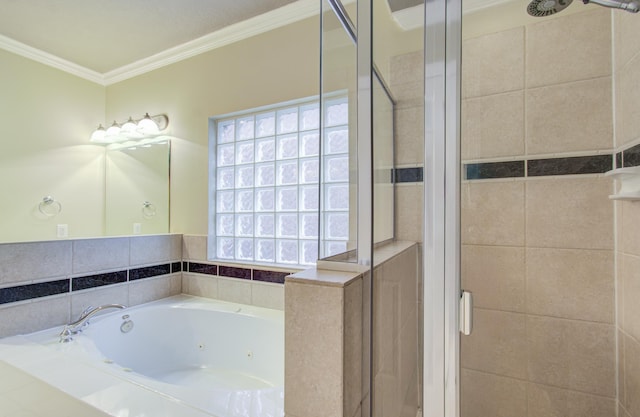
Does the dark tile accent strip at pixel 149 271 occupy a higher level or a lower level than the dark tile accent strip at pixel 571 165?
lower

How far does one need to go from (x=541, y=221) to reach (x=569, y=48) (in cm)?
69

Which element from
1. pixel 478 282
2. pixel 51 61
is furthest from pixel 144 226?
pixel 478 282

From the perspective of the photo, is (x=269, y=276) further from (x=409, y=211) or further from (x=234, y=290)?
(x=409, y=211)

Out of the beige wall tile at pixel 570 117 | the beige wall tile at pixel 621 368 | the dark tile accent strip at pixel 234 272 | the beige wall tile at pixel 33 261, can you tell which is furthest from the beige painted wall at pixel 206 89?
Answer: the beige wall tile at pixel 621 368

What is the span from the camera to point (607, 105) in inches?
46.4

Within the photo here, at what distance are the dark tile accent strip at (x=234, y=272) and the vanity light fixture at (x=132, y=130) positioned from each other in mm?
1307

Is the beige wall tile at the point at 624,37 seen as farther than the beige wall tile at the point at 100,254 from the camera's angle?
No

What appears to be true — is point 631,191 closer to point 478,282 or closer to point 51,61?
point 478,282

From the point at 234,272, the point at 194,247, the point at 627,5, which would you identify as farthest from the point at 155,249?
the point at 627,5

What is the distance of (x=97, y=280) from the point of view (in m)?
1.99

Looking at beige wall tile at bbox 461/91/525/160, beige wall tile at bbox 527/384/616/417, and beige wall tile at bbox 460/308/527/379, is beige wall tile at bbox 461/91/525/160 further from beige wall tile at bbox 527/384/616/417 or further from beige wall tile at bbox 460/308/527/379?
beige wall tile at bbox 527/384/616/417

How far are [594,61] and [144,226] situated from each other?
3.09 metres

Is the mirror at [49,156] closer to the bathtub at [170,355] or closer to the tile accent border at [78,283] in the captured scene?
the tile accent border at [78,283]

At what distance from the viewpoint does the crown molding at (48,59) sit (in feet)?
7.82
